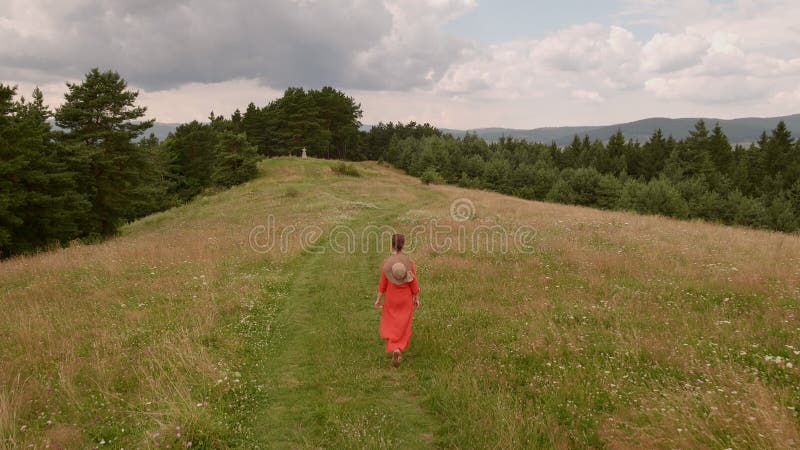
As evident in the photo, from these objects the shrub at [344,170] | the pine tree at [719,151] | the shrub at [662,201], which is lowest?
the shrub at [662,201]

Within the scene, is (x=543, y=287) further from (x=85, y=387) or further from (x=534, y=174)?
(x=534, y=174)

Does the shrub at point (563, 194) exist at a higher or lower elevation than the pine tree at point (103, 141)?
lower

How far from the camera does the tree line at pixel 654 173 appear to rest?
60000 millimetres

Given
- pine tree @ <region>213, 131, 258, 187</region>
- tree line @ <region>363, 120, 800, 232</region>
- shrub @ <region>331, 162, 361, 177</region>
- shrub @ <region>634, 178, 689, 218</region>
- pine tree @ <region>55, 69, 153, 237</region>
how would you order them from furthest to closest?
shrub @ <region>331, 162, 361, 177</region> < tree line @ <region>363, 120, 800, 232</region> < shrub @ <region>634, 178, 689, 218</region> < pine tree @ <region>213, 131, 258, 187</region> < pine tree @ <region>55, 69, 153, 237</region>

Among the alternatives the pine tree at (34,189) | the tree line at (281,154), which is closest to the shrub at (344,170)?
the tree line at (281,154)

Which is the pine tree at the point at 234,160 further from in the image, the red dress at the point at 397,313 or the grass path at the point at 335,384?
the red dress at the point at 397,313

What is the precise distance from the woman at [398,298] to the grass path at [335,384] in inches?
18.4

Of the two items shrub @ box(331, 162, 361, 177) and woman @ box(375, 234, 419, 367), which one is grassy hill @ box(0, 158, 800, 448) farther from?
shrub @ box(331, 162, 361, 177)

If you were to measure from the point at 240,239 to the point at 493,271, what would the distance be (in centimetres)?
1300

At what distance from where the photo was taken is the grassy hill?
5.85 m

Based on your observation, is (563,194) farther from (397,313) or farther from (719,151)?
(397,313)

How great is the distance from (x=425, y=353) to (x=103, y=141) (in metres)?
39.2

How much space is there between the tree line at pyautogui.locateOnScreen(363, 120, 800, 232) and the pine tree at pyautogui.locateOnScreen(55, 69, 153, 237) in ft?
121

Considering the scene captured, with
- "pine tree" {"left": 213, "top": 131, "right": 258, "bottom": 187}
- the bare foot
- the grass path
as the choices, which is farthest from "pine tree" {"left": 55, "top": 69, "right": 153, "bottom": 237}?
the bare foot
